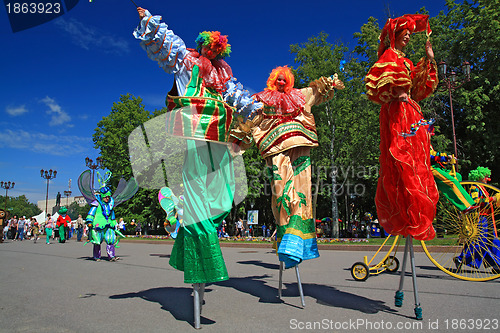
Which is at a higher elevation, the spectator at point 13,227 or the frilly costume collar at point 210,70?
the frilly costume collar at point 210,70

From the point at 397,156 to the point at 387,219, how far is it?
79 cm

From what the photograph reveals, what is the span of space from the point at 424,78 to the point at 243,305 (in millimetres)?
3563

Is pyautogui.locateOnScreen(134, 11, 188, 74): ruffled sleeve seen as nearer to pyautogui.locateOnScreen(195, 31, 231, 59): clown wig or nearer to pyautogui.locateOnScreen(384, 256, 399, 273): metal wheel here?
pyautogui.locateOnScreen(195, 31, 231, 59): clown wig

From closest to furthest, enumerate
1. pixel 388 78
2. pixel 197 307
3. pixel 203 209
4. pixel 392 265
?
pixel 197 307
pixel 203 209
pixel 388 78
pixel 392 265

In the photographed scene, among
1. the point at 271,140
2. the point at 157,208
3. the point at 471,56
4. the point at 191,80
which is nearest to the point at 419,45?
the point at 471,56

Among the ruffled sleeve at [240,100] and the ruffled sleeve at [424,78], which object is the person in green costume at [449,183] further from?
the ruffled sleeve at [240,100]

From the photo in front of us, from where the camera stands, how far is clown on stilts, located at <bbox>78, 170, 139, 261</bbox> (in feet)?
34.1

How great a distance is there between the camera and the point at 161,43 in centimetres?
366

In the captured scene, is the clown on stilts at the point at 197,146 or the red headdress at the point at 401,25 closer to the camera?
the clown on stilts at the point at 197,146

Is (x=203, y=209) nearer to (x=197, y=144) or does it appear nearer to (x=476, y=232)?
(x=197, y=144)

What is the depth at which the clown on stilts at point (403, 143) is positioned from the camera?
150 inches

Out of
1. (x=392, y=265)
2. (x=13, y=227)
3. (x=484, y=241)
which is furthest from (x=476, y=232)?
(x=13, y=227)

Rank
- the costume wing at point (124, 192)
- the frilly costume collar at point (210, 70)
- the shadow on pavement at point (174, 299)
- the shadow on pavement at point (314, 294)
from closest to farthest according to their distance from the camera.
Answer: the shadow on pavement at point (174, 299), the frilly costume collar at point (210, 70), the shadow on pavement at point (314, 294), the costume wing at point (124, 192)

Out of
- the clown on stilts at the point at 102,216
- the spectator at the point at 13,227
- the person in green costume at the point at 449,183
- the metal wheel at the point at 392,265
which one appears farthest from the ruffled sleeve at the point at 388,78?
the spectator at the point at 13,227
